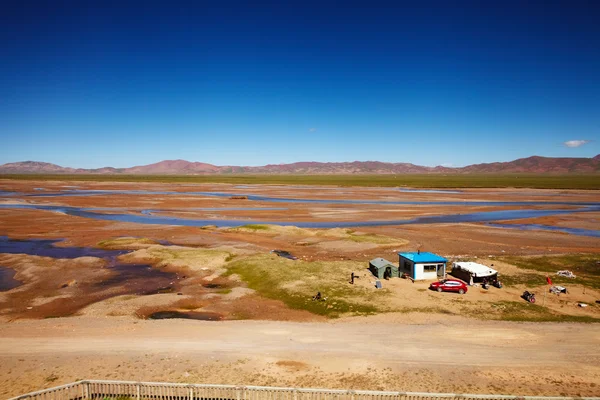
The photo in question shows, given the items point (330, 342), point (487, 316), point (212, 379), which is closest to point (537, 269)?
point (487, 316)

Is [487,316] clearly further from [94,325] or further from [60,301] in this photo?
[60,301]

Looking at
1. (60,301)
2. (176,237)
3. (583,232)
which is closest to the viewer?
(60,301)

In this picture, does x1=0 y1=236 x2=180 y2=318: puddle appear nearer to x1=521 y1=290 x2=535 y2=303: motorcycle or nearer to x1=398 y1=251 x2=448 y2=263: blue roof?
x1=398 y1=251 x2=448 y2=263: blue roof

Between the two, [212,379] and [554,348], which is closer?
[212,379]

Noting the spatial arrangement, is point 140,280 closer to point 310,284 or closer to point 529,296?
point 310,284

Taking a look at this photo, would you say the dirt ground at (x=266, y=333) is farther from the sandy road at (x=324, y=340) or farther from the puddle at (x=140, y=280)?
the puddle at (x=140, y=280)

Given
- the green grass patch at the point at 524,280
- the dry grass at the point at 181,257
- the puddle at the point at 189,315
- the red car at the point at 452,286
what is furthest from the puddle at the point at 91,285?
the green grass patch at the point at 524,280
